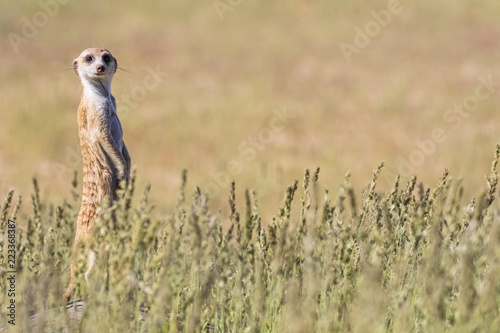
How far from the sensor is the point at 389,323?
2.92 meters

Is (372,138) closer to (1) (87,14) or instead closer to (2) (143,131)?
(2) (143,131)

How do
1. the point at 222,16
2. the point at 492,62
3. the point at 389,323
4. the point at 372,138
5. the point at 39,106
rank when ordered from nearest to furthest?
the point at 389,323 → the point at 372,138 → the point at 39,106 → the point at 492,62 → the point at 222,16

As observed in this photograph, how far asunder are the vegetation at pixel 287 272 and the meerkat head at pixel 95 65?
109cm

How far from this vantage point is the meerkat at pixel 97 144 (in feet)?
12.9

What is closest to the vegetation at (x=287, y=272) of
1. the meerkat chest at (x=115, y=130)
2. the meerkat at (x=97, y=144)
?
the meerkat at (x=97, y=144)

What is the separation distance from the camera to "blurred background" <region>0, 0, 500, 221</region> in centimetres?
1276

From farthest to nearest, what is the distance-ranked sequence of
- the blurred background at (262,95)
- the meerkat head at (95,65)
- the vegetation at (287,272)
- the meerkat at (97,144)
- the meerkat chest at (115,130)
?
the blurred background at (262,95), the meerkat head at (95,65), the meerkat chest at (115,130), the meerkat at (97,144), the vegetation at (287,272)

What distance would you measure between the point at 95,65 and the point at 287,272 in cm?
203

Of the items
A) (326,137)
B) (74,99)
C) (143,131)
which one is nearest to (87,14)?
(74,99)

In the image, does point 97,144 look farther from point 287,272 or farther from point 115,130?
point 287,272

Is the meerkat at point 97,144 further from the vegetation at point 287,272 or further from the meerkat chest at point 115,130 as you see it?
the vegetation at point 287,272

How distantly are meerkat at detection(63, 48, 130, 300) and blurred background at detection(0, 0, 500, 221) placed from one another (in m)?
1.02

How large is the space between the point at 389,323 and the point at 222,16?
29.0 metres

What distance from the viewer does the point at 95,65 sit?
4.20m
